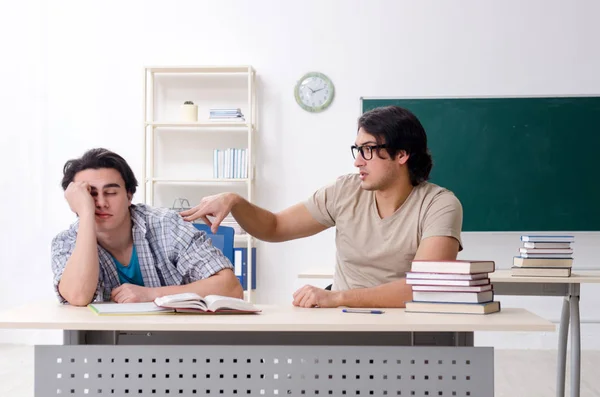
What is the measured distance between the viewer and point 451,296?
211 centimetres

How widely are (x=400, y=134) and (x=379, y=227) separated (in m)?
0.33

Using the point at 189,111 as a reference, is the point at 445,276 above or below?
below

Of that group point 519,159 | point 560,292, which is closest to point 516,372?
point 560,292

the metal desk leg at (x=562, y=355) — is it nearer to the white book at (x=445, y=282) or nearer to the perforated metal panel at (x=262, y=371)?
the white book at (x=445, y=282)

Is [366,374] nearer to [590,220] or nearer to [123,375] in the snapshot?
[123,375]

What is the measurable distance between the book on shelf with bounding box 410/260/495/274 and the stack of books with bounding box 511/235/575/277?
5.73 ft

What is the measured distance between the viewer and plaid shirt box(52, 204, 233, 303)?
98.3 inches

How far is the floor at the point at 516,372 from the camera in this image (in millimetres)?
4094

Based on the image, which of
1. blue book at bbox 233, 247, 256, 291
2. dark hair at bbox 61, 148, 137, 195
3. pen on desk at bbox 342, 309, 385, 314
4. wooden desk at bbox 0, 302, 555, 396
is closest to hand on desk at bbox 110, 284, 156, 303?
wooden desk at bbox 0, 302, 555, 396

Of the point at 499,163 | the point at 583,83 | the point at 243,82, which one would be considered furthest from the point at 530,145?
the point at 243,82

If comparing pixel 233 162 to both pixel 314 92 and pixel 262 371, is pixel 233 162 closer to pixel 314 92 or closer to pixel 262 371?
pixel 314 92

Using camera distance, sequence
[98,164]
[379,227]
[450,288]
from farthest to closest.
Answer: [379,227] → [98,164] → [450,288]

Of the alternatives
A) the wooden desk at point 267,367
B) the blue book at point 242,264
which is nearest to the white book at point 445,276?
the wooden desk at point 267,367

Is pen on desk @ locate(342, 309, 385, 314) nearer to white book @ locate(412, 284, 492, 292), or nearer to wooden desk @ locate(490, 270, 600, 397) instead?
white book @ locate(412, 284, 492, 292)
